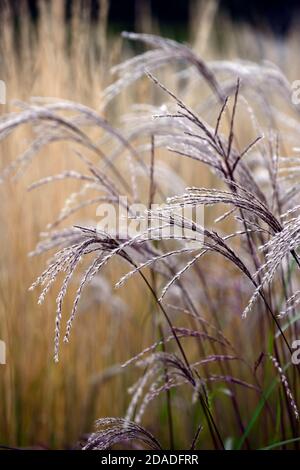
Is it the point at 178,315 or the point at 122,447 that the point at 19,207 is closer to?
the point at 178,315

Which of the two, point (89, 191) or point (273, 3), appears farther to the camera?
point (273, 3)

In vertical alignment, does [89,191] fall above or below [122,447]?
above

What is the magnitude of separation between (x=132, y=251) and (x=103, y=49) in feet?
4.01

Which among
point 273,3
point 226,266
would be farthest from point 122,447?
point 273,3

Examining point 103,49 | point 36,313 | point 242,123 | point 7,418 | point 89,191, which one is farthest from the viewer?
point 242,123

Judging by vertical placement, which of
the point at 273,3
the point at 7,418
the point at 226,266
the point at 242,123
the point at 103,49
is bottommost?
the point at 7,418

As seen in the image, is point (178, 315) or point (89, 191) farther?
point (89, 191)

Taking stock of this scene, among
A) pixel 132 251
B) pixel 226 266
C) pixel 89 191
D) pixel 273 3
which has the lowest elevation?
pixel 132 251

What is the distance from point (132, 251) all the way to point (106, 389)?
0.84 m

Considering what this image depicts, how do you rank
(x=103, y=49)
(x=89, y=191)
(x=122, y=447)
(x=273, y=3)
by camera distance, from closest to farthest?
(x=122, y=447) < (x=103, y=49) < (x=89, y=191) < (x=273, y=3)
